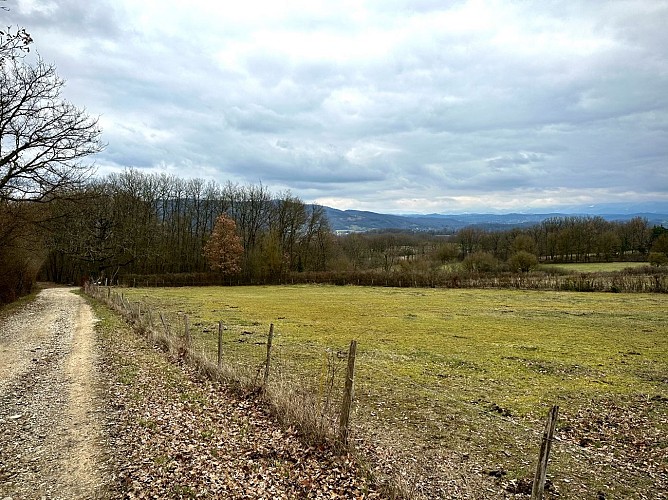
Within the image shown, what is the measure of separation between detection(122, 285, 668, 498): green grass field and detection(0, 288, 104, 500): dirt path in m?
5.98

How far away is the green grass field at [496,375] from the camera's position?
30.2ft

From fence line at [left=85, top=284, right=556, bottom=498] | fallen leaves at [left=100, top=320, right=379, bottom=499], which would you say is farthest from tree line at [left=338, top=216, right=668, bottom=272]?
fallen leaves at [left=100, top=320, right=379, bottom=499]

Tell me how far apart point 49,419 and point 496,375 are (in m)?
14.1

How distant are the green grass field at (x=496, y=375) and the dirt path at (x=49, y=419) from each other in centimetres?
598

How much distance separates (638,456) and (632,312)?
33584 mm

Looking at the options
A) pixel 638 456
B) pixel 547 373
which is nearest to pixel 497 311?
pixel 547 373

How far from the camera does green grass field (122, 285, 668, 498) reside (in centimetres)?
922

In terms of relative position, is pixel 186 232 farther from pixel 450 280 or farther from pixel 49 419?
pixel 49 419

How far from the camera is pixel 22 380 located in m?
12.8

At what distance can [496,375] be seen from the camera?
15.8 metres

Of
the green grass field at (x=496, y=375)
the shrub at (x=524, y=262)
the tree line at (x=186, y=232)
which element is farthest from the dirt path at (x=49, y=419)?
the shrub at (x=524, y=262)

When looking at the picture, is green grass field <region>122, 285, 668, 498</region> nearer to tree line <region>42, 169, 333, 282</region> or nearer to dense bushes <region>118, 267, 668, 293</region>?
dense bushes <region>118, 267, 668, 293</region>

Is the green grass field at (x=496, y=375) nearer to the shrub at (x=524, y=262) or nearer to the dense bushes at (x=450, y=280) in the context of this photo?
the dense bushes at (x=450, y=280)

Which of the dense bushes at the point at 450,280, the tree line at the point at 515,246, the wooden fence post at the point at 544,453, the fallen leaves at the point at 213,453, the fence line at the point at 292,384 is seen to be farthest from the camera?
the tree line at the point at 515,246
